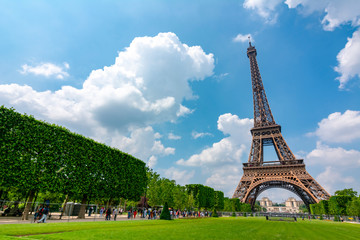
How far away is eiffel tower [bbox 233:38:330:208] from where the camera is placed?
52031 millimetres

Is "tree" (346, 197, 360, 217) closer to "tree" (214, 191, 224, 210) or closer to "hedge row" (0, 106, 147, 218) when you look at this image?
"tree" (214, 191, 224, 210)

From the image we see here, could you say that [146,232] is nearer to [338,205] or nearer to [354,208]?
[354,208]

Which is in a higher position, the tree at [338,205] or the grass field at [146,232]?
the tree at [338,205]

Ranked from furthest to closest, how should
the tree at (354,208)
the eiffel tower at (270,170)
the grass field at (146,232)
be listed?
the eiffel tower at (270,170) < the tree at (354,208) < the grass field at (146,232)

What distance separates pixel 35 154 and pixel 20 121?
3614mm

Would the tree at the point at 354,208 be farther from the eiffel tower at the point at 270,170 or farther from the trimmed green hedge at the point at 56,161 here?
the trimmed green hedge at the point at 56,161

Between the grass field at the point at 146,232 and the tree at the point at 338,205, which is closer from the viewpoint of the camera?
the grass field at the point at 146,232

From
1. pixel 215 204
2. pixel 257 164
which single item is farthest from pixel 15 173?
pixel 257 164

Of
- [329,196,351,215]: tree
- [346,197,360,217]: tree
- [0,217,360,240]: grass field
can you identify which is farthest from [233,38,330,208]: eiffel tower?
[0,217,360,240]: grass field

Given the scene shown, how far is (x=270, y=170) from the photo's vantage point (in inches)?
2306

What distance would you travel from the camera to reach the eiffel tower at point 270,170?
52031mm

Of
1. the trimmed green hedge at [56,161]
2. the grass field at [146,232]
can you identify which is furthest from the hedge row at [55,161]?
the grass field at [146,232]

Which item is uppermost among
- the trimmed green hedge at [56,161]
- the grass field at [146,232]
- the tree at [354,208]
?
the trimmed green hedge at [56,161]

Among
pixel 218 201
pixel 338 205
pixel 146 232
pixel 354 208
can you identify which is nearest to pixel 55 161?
pixel 146 232
